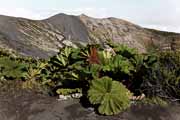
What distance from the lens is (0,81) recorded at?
16.8m

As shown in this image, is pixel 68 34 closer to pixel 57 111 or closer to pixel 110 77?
pixel 110 77

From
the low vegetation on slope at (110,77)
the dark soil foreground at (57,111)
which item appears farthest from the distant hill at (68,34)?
the dark soil foreground at (57,111)

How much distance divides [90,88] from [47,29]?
35.0 m

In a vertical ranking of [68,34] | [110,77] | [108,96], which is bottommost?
[108,96]

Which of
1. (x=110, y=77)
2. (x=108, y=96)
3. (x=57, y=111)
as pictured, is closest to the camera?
(x=108, y=96)

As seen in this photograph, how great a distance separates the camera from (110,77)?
51.3 ft

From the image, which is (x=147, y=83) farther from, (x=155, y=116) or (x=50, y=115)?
(x=50, y=115)

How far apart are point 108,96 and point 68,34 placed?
35.1 metres

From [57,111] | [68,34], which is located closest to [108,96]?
[57,111]

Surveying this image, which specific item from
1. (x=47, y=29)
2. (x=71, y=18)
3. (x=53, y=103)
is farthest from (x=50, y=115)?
(x=71, y=18)

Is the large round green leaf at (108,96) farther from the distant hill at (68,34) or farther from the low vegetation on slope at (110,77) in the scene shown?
the distant hill at (68,34)

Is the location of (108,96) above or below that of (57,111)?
above

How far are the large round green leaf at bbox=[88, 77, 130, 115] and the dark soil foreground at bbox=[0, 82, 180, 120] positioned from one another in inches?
9.1

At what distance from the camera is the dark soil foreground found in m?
14.1
